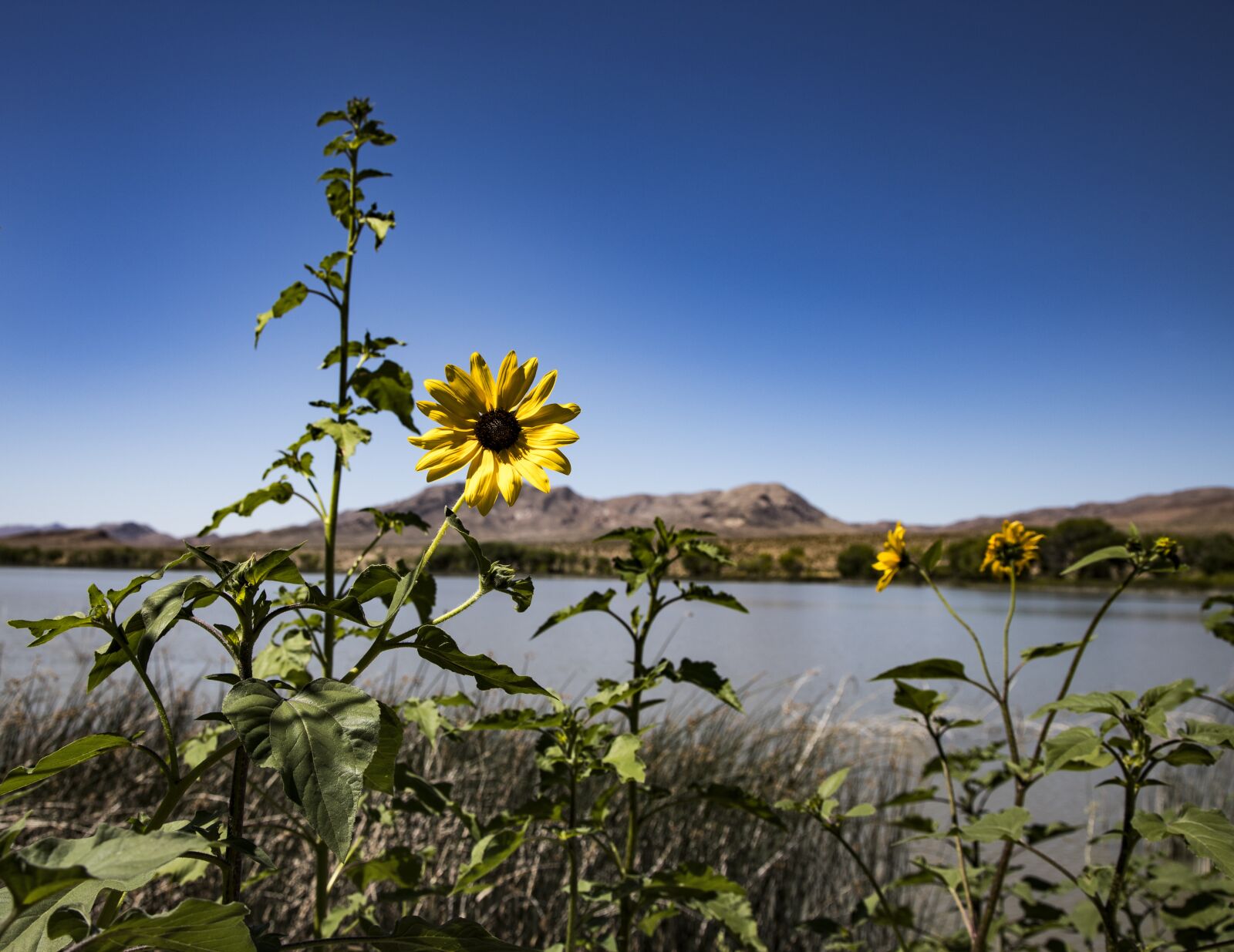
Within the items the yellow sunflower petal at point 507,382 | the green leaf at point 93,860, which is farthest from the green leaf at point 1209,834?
the green leaf at point 93,860

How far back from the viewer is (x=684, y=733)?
4.48m

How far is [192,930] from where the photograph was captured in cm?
56

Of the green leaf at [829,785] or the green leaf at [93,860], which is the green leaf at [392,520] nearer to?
the green leaf at [93,860]

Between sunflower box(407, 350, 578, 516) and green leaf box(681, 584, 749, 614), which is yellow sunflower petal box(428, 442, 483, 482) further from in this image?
green leaf box(681, 584, 749, 614)

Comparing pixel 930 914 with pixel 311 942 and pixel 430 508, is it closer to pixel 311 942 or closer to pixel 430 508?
pixel 311 942

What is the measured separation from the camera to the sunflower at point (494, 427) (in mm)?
969

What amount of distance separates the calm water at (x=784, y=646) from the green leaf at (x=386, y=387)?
7.78ft

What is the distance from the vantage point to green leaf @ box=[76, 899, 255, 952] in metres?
0.54

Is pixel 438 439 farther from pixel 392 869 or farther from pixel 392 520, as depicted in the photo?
pixel 392 869

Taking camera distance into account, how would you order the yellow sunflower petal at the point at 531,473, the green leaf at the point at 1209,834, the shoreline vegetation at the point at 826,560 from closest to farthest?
the yellow sunflower petal at the point at 531,473 → the green leaf at the point at 1209,834 → the shoreline vegetation at the point at 826,560

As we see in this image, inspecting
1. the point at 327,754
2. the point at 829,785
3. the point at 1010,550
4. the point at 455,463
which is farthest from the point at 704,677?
the point at 1010,550

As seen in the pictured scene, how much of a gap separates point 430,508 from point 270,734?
7600 cm

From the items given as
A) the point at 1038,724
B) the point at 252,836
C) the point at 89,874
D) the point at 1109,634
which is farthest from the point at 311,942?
the point at 1109,634

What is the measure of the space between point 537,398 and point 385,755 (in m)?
0.49
